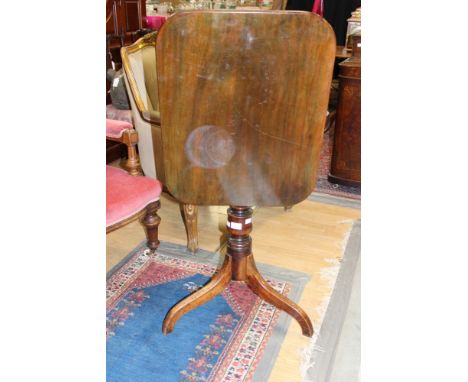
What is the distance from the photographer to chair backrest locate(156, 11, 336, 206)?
103cm

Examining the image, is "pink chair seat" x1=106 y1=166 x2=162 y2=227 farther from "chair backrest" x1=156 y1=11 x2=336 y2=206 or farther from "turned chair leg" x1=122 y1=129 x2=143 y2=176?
"chair backrest" x1=156 y1=11 x2=336 y2=206

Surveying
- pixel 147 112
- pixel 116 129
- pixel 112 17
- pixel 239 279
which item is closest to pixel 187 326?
pixel 239 279

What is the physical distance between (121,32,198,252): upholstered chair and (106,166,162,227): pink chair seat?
164 mm

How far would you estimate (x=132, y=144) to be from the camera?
6.01ft

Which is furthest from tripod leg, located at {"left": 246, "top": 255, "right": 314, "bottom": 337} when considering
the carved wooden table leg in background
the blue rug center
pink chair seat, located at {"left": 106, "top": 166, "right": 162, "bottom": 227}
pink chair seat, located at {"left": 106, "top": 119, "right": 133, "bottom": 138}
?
pink chair seat, located at {"left": 106, "top": 119, "right": 133, "bottom": 138}

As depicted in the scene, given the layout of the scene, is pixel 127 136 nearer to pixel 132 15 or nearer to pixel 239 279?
pixel 239 279

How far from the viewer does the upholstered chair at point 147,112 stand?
6.59ft

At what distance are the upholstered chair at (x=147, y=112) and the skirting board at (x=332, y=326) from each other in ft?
2.46

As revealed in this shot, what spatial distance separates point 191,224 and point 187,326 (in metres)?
0.59

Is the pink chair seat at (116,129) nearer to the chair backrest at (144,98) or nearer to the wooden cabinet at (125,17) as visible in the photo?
the chair backrest at (144,98)

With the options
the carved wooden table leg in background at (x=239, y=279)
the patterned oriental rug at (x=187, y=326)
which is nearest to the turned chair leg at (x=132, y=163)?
the patterned oriental rug at (x=187, y=326)

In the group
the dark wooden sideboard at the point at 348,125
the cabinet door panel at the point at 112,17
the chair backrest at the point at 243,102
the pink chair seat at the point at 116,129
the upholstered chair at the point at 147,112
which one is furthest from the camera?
the cabinet door panel at the point at 112,17
